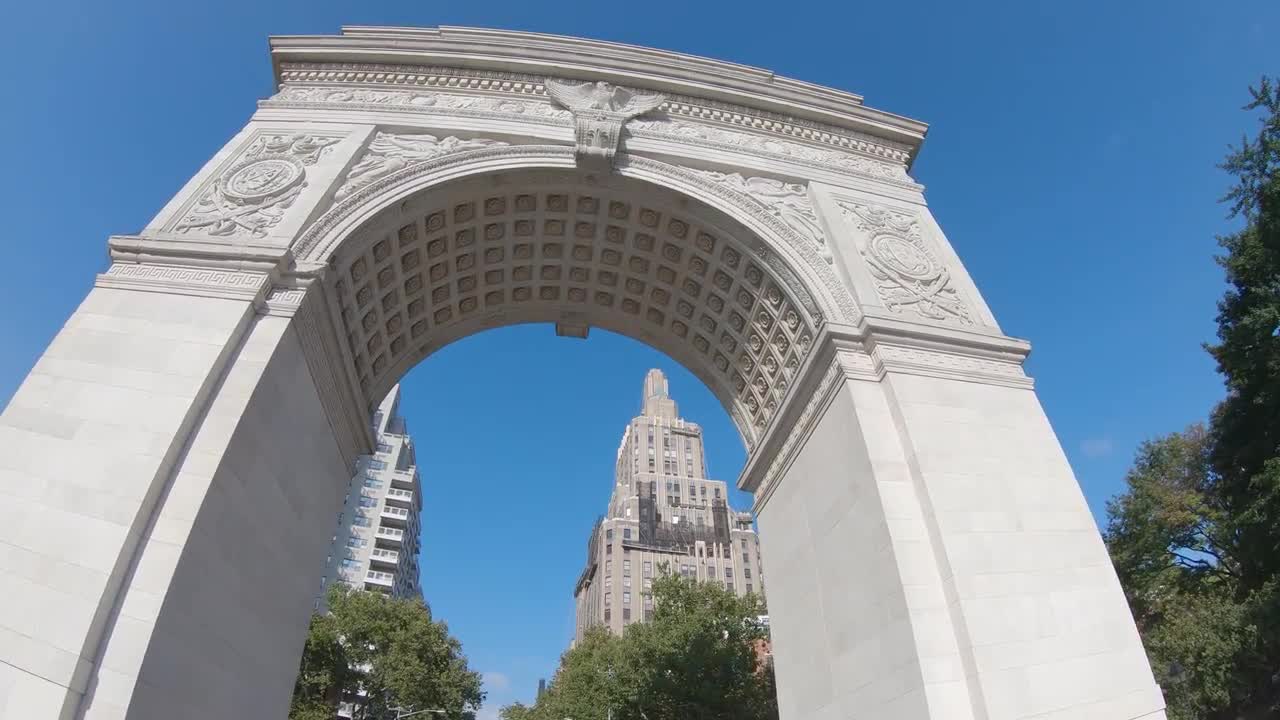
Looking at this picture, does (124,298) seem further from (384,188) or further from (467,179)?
(467,179)

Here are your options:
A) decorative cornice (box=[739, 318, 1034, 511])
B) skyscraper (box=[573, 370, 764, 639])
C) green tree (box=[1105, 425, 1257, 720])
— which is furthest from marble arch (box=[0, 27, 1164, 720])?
skyscraper (box=[573, 370, 764, 639])

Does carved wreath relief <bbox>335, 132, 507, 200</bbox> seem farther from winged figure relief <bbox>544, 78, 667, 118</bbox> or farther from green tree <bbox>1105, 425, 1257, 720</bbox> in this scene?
green tree <bbox>1105, 425, 1257, 720</bbox>

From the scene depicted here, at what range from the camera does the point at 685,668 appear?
2980cm

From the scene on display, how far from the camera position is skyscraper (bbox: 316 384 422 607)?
68438 mm

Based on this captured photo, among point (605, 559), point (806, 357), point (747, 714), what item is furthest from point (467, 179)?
point (605, 559)

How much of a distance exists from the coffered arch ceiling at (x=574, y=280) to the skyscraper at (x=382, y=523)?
57.8 meters

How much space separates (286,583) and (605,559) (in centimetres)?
8127

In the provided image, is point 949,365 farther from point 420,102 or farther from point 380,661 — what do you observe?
point 380,661

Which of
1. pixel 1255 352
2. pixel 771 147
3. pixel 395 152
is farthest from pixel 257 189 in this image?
pixel 1255 352

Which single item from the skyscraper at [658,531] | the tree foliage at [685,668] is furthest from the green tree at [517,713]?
the skyscraper at [658,531]

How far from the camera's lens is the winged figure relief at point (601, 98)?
1479cm

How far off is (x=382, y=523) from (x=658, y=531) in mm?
34955

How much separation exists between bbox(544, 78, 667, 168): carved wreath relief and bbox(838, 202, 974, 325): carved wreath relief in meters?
4.91

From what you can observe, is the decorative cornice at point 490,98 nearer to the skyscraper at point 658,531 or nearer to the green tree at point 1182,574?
the green tree at point 1182,574
